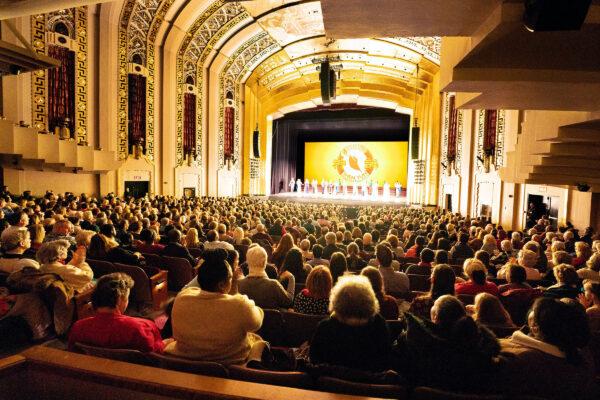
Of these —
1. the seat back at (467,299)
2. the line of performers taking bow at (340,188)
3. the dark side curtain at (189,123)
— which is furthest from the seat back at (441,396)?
the line of performers taking bow at (340,188)

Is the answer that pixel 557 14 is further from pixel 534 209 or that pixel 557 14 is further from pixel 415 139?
pixel 415 139

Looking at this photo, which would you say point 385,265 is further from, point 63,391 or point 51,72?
point 51,72

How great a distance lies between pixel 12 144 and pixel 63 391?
9.26m

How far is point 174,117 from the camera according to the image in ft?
53.6

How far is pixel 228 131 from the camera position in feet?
66.9

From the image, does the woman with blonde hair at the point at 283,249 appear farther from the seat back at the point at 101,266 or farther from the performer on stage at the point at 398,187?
the performer on stage at the point at 398,187

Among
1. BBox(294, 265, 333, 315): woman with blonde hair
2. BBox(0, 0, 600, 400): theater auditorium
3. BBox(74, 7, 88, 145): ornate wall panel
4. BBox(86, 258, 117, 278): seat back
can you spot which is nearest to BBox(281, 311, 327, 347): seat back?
BBox(0, 0, 600, 400): theater auditorium

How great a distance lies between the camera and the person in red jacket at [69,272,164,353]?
6.13 ft

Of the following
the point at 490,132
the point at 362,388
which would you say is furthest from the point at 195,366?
the point at 490,132

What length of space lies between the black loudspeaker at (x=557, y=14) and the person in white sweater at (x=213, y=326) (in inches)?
97.6

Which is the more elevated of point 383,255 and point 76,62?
point 76,62

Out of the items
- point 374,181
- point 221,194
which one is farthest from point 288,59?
point 374,181

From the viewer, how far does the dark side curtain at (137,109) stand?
1419 cm

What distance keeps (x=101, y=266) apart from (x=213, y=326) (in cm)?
254
